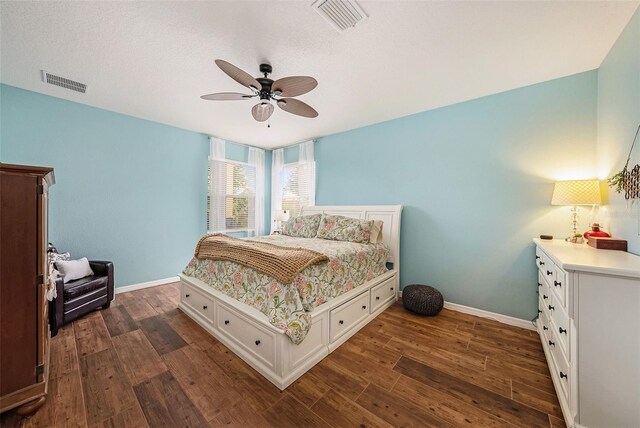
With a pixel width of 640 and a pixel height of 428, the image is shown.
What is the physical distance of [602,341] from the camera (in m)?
1.21

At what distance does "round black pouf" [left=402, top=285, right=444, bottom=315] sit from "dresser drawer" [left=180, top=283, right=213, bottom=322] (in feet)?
7.25

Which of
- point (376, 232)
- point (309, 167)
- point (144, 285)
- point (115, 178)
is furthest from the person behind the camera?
point (309, 167)

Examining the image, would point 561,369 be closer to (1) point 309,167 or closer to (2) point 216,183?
(1) point 309,167

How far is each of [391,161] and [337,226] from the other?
49.3 inches

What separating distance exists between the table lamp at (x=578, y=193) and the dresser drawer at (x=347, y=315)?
197cm

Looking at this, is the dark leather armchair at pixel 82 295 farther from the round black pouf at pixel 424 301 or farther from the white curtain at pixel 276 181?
the round black pouf at pixel 424 301

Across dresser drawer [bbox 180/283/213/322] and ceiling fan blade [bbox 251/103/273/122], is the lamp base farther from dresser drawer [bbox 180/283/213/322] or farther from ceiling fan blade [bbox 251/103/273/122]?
dresser drawer [bbox 180/283/213/322]

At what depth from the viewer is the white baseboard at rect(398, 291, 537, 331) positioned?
243cm

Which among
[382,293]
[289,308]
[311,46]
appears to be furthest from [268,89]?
[382,293]

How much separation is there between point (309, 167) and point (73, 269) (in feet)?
11.5

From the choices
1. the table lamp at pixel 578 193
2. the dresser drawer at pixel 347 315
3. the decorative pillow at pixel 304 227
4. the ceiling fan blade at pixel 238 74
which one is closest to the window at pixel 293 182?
the decorative pillow at pixel 304 227

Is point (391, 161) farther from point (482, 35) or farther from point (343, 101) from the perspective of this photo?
point (482, 35)

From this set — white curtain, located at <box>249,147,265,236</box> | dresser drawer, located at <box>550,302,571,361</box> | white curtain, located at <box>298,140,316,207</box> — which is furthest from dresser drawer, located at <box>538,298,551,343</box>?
white curtain, located at <box>249,147,265,236</box>

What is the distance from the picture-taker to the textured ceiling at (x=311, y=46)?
158 centimetres
